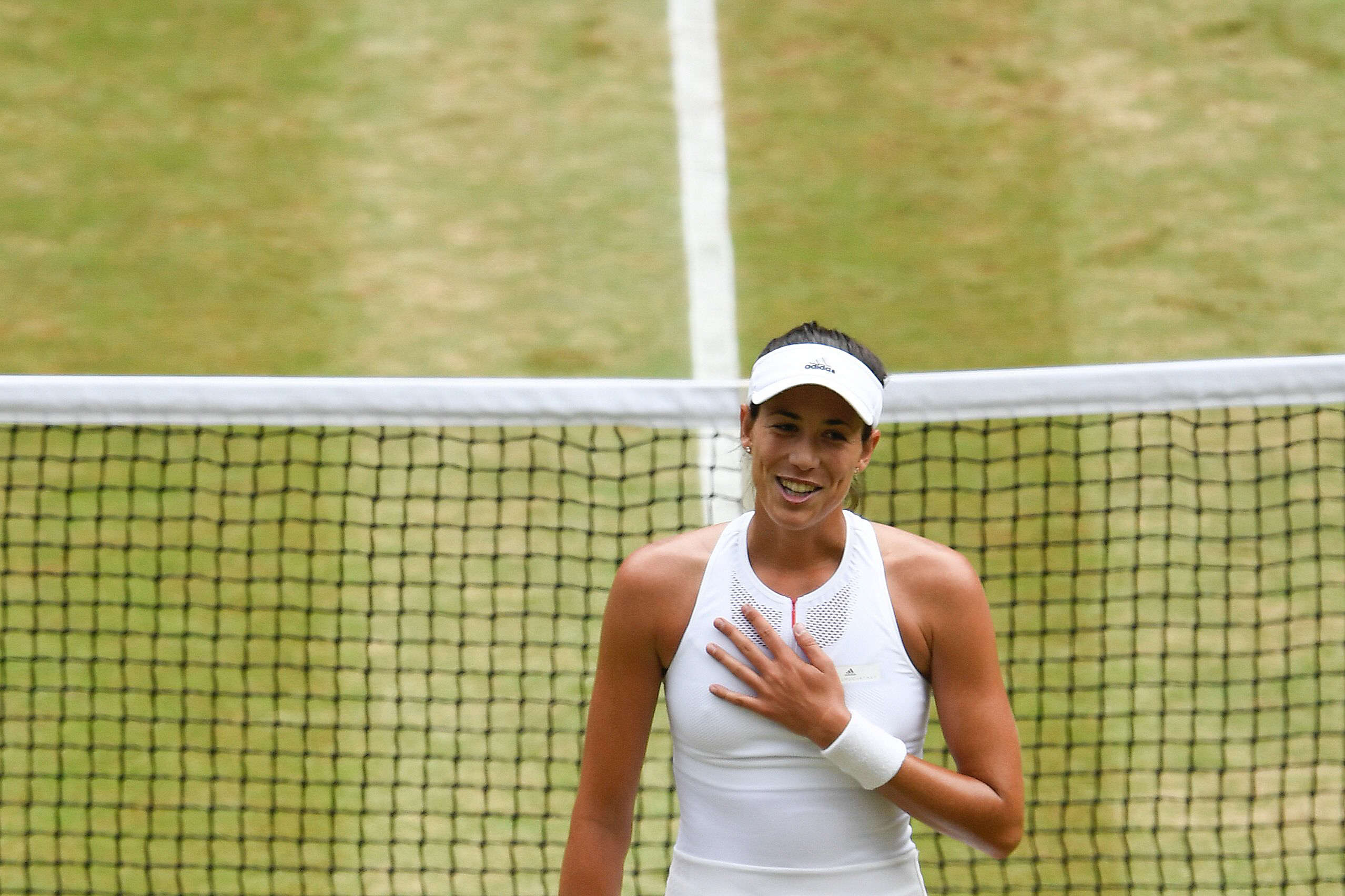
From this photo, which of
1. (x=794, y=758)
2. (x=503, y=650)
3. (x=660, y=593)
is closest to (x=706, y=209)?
(x=503, y=650)

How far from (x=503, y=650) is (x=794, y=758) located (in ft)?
13.7

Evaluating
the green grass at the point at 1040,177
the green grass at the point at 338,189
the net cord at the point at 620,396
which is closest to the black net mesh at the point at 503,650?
the net cord at the point at 620,396

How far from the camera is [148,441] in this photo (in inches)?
316

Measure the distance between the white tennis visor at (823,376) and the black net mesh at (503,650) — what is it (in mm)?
2358

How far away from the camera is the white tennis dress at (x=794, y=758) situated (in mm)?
2947

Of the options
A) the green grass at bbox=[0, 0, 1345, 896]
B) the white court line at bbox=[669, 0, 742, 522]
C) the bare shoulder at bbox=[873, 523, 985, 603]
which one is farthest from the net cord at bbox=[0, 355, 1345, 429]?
the white court line at bbox=[669, 0, 742, 522]

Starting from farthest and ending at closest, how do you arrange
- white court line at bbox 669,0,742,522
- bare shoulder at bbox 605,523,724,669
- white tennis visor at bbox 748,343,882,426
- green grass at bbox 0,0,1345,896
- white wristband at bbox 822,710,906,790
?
white court line at bbox 669,0,742,522 < green grass at bbox 0,0,1345,896 < bare shoulder at bbox 605,523,724,669 < white tennis visor at bbox 748,343,882,426 < white wristband at bbox 822,710,906,790

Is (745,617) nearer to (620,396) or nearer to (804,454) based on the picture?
(804,454)

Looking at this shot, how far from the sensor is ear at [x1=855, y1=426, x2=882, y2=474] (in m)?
3.02

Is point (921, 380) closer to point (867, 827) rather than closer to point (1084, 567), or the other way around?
point (867, 827)

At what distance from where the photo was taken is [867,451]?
3.07 meters

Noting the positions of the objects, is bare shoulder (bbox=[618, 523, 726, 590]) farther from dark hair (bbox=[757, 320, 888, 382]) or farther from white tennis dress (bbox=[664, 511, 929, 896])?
dark hair (bbox=[757, 320, 888, 382])

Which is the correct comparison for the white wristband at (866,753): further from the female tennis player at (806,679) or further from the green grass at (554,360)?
the green grass at (554,360)

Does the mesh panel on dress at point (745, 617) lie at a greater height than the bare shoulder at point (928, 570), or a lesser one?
lesser
